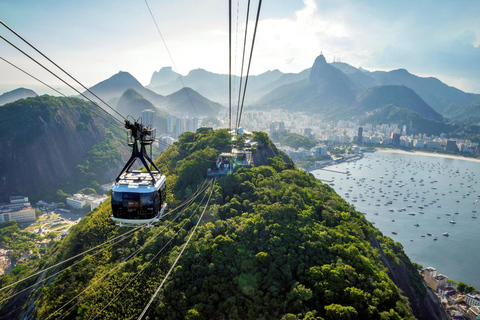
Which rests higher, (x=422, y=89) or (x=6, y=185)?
(x=422, y=89)

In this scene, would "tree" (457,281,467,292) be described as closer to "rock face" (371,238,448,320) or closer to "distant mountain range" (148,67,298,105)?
"rock face" (371,238,448,320)

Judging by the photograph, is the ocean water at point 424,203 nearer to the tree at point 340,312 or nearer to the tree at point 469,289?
the tree at point 469,289

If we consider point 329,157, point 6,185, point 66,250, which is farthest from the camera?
point 329,157

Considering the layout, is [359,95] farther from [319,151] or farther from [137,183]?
[137,183]

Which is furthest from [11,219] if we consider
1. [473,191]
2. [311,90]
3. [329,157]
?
[311,90]

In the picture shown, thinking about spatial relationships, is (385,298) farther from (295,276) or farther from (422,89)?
(422,89)

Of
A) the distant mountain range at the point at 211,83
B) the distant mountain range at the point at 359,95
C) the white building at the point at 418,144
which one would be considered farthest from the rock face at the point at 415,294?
the distant mountain range at the point at 211,83

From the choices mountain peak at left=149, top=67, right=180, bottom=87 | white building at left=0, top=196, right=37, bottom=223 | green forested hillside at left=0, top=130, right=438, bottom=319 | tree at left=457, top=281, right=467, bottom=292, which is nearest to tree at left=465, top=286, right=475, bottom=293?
tree at left=457, top=281, right=467, bottom=292

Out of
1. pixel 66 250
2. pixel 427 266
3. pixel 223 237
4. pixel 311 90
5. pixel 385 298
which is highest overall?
pixel 311 90
